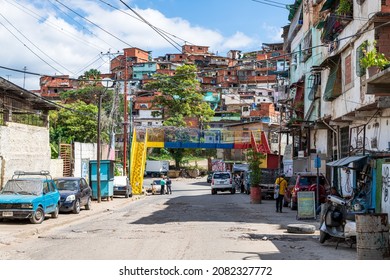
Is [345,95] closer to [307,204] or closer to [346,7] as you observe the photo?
[346,7]

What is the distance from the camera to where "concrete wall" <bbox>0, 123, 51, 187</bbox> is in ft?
79.4

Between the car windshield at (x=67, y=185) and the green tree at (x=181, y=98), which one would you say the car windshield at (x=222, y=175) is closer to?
the car windshield at (x=67, y=185)

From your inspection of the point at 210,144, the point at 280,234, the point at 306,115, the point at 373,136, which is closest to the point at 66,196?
the point at 280,234

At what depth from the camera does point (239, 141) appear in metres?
60.8

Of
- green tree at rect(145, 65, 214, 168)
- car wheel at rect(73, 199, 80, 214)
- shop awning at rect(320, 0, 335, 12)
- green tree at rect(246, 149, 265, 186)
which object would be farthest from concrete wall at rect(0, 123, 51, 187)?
green tree at rect(145, 65, 214, 168)

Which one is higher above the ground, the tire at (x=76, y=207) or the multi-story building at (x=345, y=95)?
the multi-story building at (x=345, y=95)

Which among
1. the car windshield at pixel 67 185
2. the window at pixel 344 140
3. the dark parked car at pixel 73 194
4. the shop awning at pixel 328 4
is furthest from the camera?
the window at pixel 344 140

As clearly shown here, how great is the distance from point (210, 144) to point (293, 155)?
19639 millimetres

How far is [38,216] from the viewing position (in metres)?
17.8

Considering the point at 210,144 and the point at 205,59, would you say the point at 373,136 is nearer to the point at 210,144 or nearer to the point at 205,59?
the point at 210,144

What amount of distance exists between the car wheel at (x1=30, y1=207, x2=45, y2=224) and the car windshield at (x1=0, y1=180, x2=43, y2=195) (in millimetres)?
704

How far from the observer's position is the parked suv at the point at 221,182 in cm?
4344

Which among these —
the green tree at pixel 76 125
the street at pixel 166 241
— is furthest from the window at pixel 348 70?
the green tree at pixel 76 125

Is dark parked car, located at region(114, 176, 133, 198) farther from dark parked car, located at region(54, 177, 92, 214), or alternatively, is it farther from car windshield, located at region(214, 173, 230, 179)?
dark parked car, located at region(54, 177, 92, 214)
